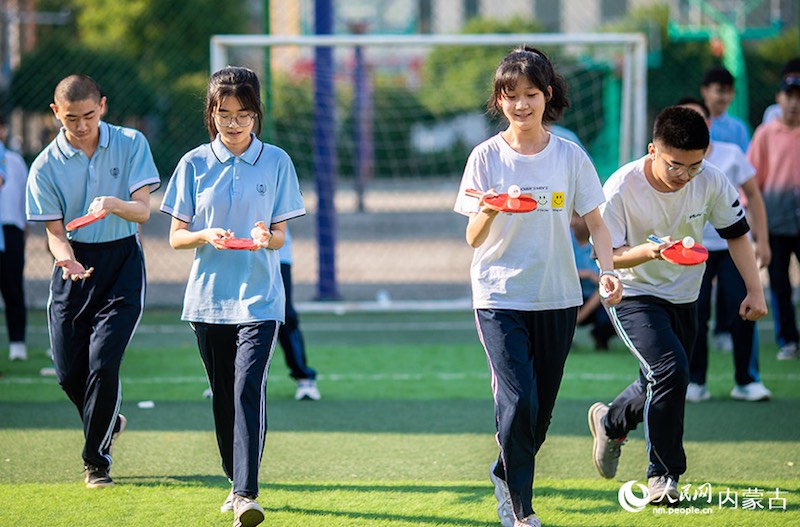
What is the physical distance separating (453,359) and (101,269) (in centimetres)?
416

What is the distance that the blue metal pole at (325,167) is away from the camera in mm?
11555

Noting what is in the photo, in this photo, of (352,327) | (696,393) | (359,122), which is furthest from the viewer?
(359,122)

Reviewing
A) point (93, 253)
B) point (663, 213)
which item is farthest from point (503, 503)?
point (93, 253)

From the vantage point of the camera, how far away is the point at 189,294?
4.59 meters

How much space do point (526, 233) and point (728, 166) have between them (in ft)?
10.00

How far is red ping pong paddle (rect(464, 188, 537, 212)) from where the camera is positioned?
13.2 feet

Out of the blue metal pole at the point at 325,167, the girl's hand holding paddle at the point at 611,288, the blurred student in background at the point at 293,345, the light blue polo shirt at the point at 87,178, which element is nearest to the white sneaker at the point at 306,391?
the blurred student in background at the point at 293,345

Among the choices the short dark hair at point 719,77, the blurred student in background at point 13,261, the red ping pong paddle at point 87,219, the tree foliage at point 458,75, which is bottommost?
the blurred student in background at point 13,261

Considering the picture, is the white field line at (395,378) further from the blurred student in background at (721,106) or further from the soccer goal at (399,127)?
the soccer goal at (399,127)

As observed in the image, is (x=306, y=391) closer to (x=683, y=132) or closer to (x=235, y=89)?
(x=235, y=89)

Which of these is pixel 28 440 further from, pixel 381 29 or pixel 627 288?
pixel 381 29

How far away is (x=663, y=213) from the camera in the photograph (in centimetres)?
484

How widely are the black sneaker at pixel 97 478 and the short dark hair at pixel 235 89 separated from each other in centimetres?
181

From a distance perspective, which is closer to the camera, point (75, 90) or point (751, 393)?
point (75, 90)
